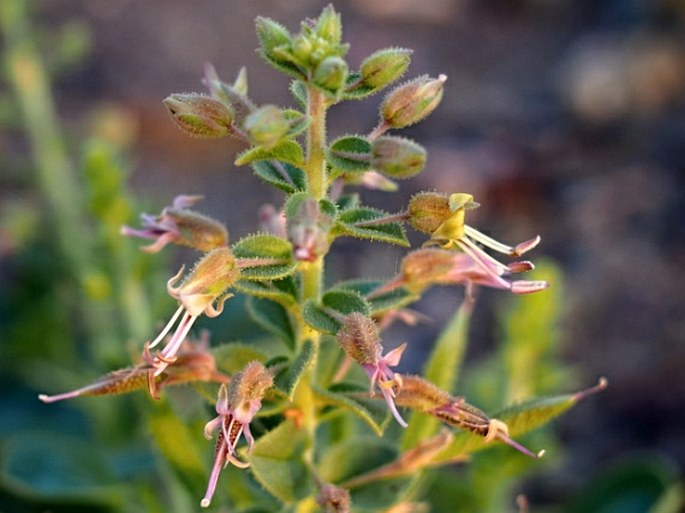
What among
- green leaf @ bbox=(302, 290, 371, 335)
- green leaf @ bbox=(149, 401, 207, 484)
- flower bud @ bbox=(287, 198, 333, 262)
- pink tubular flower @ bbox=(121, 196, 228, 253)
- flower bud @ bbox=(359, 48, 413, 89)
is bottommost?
green leaf @ bbox=(149, 401, 207, 484)

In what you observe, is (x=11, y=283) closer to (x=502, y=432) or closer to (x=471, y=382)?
(x=471, y=382)

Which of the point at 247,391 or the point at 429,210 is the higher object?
the point at 429,210

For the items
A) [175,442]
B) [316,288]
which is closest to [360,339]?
[316,288]

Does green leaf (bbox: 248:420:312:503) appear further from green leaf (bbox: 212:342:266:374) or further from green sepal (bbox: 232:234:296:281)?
green sepal (bbox: 232:234:296:281)

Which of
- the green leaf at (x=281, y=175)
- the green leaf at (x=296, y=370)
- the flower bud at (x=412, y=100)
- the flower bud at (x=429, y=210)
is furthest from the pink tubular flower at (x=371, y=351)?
the flower bud at (x=412, y=100)

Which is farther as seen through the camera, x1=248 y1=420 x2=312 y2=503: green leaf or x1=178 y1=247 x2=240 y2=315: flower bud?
x1=248 y1=420 x2=312 y2=503: green leaf

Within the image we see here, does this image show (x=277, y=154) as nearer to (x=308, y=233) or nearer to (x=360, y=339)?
(x=308, y=233)

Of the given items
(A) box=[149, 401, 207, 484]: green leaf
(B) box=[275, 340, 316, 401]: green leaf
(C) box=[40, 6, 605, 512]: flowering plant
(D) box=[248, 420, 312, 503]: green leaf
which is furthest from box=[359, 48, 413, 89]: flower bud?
(A) box=[149, 401, 207, 484]: green leaf
